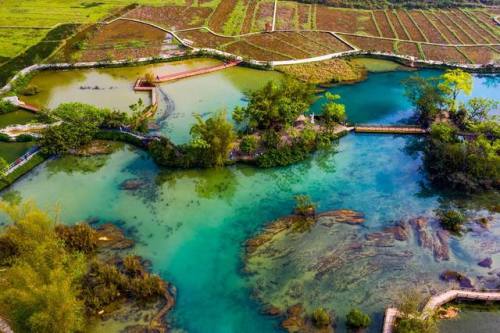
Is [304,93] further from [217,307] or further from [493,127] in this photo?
[217,307]

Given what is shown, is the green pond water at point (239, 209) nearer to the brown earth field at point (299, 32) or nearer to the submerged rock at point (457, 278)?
the submerged rock at point (457, 278)

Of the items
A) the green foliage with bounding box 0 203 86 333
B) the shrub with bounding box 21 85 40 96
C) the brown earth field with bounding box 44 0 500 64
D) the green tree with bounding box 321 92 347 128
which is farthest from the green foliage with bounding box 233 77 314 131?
the shrub with bounding box 21 85 40 96

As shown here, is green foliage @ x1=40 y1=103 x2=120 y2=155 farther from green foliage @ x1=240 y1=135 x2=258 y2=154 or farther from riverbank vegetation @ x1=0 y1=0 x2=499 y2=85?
riverbank vegetation @ x1=0 y1=0 x2=499 y2=85

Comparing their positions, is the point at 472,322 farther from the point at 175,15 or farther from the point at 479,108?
the point at 175,15

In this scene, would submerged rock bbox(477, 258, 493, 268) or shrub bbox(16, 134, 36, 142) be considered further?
shrub bbox(16, 134, 36, 142)

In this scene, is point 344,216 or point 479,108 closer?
point 344,216

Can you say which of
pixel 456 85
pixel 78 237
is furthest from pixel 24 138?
pixel 456 85

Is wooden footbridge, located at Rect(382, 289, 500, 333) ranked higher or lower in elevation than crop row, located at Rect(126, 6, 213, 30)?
lower
